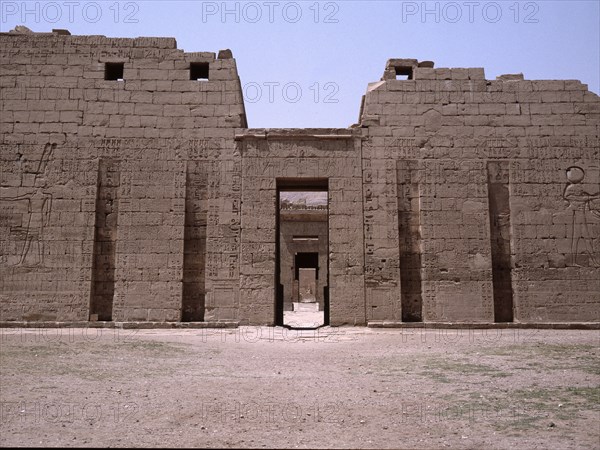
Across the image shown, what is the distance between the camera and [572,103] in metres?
12.2

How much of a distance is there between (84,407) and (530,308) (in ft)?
30.8

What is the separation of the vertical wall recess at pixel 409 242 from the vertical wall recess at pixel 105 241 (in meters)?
6.28

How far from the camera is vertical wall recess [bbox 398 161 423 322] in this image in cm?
1145

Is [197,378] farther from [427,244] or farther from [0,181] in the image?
[0,181]

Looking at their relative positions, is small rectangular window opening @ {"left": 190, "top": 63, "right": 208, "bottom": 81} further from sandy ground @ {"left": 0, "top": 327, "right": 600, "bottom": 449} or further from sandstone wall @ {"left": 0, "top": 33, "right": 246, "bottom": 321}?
sandy ground @ {"left": 0, "top": 327, "right": 600, "bottom": 449}

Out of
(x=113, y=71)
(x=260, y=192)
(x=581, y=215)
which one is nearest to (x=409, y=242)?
(x=260, y=192)

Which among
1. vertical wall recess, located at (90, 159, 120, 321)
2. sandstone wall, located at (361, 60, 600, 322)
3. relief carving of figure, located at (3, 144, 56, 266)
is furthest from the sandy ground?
relief carving of figure, located at (3, 144, 56, 266)

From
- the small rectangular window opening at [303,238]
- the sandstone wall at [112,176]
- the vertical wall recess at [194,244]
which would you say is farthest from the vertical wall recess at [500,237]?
the small rectangular window opening at [303,238]

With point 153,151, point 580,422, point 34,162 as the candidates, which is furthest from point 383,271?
point 34,162

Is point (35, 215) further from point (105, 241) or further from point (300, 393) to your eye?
point (300, 393)

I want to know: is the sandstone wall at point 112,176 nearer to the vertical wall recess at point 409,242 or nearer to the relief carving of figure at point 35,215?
the relief carving of figure at point 35,215

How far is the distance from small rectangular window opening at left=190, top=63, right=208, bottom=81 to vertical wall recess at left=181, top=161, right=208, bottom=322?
2220mm

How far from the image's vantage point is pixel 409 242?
11664 millimetres

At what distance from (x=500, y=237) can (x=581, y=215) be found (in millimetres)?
1833
